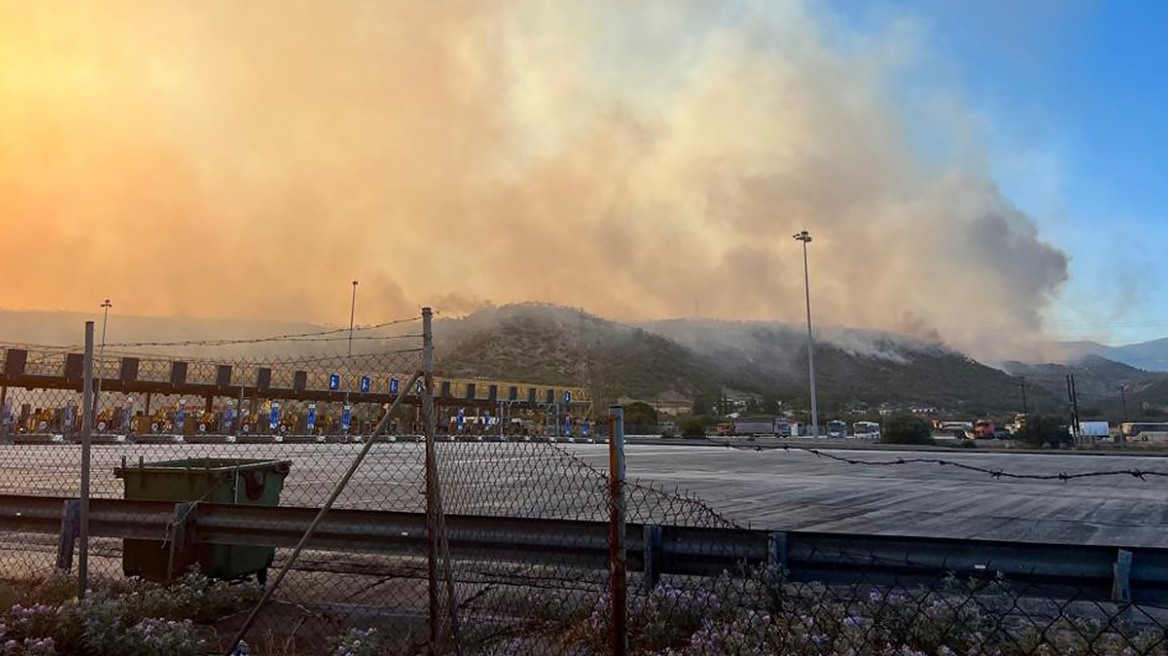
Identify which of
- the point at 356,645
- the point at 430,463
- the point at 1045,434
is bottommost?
the point at 1045,434

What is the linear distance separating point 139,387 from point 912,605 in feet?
181

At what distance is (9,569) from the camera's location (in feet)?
25.0

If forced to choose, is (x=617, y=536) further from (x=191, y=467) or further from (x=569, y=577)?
(x=191, y=467)

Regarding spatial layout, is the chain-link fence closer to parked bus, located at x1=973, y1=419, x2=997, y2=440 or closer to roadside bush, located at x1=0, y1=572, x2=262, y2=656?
roadside bush, located at x1=0, y1=572, x2=262, y2=656

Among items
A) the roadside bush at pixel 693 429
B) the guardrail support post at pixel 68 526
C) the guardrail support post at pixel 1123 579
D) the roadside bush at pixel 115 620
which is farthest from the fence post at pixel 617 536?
the roadside bush at pixel 693 429

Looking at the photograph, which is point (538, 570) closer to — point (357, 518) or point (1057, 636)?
point (357, 518)

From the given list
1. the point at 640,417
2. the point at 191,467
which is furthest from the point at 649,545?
the point at 640,417

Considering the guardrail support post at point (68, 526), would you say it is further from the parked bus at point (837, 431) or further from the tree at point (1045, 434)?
the parked bus at point (837, 431)

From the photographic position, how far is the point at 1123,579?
171 inches

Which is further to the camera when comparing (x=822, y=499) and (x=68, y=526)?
(x=822, y=499)

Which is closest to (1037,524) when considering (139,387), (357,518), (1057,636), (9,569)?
(1057,636)

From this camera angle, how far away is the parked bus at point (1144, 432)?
88.9m

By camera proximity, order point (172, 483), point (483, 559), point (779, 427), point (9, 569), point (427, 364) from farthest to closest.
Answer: point (779, 427) → point (9, 569) → point (172, 483) → point (483, 559) → point (427, 364)

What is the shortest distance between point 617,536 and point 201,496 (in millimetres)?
4950
